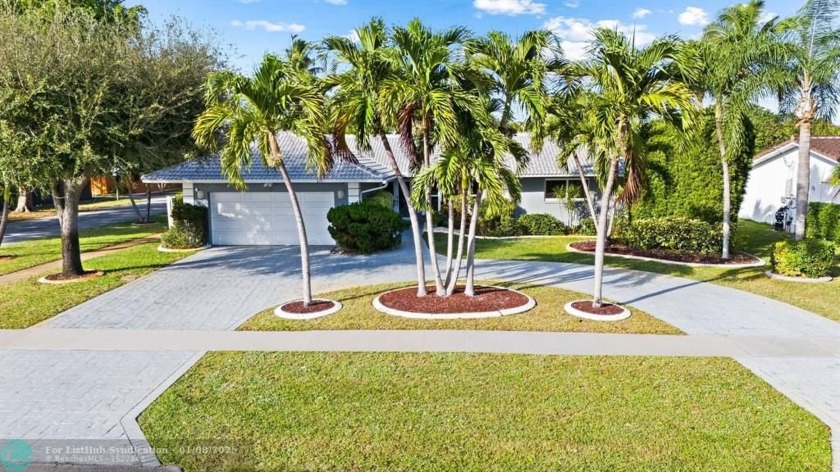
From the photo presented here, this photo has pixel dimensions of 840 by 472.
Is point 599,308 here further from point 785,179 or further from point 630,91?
point 785,179

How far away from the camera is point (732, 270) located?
1490 cm

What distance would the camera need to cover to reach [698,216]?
19.1m

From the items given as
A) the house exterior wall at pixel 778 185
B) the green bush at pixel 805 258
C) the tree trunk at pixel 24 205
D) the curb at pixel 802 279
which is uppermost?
the house exterior wall at pixel 778 185

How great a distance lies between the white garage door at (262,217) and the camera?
19.5 meters

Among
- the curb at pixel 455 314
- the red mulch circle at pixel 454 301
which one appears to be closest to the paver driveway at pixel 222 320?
the curb at pixel 455 314

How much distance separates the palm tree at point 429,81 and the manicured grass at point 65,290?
7.97m

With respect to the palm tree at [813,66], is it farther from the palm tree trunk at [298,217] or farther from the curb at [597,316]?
the palm tree trunk at [298,217]

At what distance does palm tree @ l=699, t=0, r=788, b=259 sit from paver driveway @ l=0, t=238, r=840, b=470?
15.3 feet

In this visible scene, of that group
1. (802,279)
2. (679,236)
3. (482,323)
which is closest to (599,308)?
(482,323)

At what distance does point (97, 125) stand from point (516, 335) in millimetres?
9901

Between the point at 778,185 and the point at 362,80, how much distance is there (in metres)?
25.5

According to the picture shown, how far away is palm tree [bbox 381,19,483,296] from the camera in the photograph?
913cm

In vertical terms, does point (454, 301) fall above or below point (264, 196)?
below

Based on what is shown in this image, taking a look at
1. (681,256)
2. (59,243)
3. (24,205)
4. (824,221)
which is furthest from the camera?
(24,205)
